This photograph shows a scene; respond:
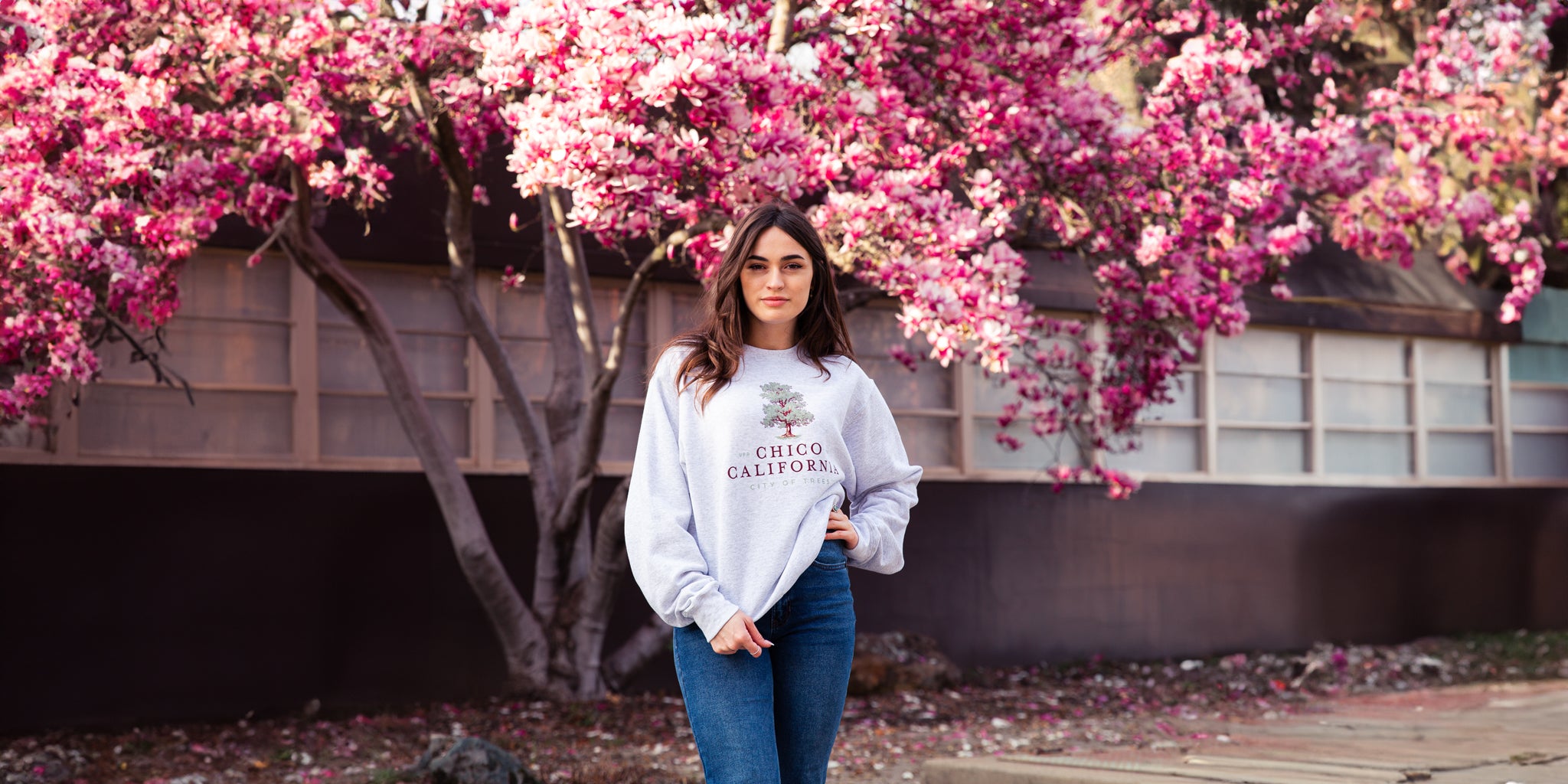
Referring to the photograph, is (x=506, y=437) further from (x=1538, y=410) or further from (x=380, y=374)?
(x=1538, y=410)

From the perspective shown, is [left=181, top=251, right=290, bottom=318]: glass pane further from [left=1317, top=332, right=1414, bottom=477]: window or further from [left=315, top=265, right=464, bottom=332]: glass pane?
[left=1317, top=332, right=1414, bottom=477]: window

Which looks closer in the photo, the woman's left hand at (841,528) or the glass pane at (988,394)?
the woman's left hand at (841,528)

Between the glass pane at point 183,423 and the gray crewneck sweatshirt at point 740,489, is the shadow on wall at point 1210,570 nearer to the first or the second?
the glass pane at point 183,423

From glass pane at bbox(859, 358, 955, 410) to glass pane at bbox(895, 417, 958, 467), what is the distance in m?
0.11

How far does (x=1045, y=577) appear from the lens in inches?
457

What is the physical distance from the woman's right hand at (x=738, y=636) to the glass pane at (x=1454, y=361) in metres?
12.2

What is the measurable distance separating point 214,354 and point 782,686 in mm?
6663

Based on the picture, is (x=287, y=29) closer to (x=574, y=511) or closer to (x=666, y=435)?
(x=574, y=511)

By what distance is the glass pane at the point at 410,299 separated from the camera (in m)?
9.12

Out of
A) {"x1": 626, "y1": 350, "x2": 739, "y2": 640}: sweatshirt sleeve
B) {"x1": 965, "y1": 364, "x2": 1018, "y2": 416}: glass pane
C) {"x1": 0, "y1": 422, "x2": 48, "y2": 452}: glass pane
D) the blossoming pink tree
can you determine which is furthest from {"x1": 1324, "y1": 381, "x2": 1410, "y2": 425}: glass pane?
{"x1": 626, "y1": 350, "x2": 739, "y2": 640}: sweatshirt sleeve

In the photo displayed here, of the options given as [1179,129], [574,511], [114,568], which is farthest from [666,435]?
[114,568]

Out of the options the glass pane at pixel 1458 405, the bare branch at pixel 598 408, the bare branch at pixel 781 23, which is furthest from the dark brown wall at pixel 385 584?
the bare branch at pixel 781 23

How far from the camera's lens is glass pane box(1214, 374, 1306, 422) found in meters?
12.6

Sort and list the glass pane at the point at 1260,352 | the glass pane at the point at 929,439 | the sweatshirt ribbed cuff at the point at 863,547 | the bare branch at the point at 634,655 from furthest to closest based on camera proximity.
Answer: the glass pane at the point at 1260,352 < the glass pane at the point at 929,439 < the bare branch at the point at 634,655 < the sweatshirt ribbed cuff at the point at 863,547
